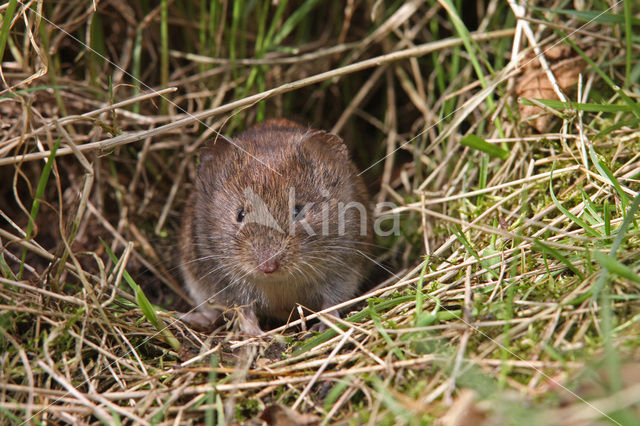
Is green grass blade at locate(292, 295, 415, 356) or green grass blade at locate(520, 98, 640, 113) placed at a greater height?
green grass blade at locate(520, 98, 640, 113)

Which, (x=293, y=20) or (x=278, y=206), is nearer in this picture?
(x=278, y=206)

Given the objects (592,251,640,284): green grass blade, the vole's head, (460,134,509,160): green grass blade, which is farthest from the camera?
(460,134,509,160): green grass blade

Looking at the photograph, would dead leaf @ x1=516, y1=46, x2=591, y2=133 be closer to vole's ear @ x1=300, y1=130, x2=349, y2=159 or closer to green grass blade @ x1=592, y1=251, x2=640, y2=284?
vole's ear @ x1=300, y1=130, x2=349, y2=159

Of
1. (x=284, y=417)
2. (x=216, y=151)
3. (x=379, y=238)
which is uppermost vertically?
(x=216, y=151)

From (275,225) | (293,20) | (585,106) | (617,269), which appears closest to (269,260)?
(275,225)

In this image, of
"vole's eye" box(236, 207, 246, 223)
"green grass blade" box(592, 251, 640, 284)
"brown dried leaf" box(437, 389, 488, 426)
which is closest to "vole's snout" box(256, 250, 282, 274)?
"vole's eye" box(236, 207, 246, 223)

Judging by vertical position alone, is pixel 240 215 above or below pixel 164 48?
below

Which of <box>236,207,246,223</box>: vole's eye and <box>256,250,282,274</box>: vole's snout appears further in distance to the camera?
<box>236,207,246,223</box>: vole's eye

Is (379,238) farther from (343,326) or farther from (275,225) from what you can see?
(343,326)

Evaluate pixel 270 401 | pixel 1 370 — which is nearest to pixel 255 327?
pixel 270 401
